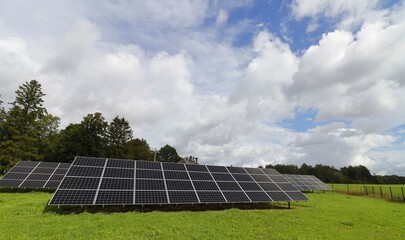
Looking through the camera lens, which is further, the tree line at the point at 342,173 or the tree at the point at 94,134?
the tree line at the point at 342,173

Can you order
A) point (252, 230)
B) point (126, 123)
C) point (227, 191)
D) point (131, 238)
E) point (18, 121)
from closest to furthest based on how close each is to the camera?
1. point (131, 238)
2. point (252, 230)
3. point (227, 191)
4. point (18, 121)
5. point (126, 123)

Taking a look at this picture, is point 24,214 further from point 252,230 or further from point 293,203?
point 293,203

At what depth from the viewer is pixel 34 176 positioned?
88.0 ft

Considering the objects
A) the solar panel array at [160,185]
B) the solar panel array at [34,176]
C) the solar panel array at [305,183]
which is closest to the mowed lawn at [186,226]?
the solar panel array at [160,185]

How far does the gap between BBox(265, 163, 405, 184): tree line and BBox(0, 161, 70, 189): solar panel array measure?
331 ft

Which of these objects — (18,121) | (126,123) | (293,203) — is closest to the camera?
(293,203)

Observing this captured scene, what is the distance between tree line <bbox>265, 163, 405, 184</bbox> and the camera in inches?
4328

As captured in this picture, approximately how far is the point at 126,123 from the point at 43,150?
67.8 ft

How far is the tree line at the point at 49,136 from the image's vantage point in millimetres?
45406

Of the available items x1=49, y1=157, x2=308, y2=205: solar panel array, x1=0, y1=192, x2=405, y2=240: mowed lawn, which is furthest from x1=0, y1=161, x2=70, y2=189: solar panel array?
x1=0, y1=192, x2=405, y2=240: mowed lawn

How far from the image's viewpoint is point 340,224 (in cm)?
1405

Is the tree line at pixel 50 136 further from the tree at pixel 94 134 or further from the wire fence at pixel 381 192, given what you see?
the wire fence at pixel 381 192

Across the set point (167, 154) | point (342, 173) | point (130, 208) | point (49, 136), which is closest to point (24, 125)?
point (49, 136)

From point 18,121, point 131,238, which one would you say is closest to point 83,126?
point 18,121
